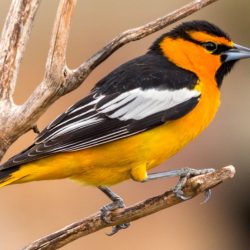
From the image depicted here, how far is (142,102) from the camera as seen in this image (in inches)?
227

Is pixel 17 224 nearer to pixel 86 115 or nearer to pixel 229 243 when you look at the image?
pixel 229 243

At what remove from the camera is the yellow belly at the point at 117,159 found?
5.48 m

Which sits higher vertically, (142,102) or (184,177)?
(142,102)

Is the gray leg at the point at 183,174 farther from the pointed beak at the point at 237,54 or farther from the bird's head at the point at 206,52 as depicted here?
the pointed beak at the point at 237,54

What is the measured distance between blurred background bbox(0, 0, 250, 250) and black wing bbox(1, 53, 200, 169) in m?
3.51

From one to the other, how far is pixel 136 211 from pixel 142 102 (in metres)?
0.77

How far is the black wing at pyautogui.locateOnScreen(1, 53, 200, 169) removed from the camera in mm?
5496

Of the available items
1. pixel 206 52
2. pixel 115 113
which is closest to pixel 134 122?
pixel 115 113

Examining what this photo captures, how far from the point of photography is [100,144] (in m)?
5.53

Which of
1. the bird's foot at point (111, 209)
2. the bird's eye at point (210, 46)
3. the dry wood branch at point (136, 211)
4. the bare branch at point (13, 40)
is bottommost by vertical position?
the dry wood branch at point (136, 211)

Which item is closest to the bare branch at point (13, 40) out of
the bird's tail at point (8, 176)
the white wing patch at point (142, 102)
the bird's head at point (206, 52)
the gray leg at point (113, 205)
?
the bird's tail at point (8, 176)

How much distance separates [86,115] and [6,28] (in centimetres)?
75

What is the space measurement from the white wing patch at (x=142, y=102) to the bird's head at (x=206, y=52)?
11.6 inches

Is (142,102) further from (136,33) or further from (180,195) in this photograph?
(180,195)
